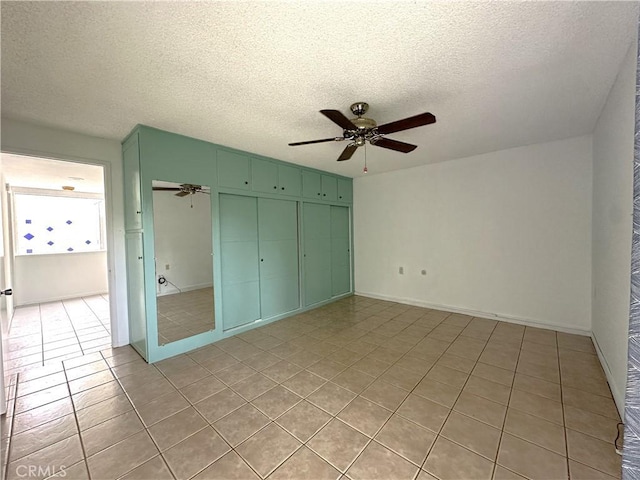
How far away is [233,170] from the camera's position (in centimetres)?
334

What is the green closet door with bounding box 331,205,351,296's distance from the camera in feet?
16.3

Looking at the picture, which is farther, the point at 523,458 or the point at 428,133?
the point at 428,133

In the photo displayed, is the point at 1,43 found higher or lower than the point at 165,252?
higher

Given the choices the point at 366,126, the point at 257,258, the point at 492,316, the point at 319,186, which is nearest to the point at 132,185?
the point at 257,258

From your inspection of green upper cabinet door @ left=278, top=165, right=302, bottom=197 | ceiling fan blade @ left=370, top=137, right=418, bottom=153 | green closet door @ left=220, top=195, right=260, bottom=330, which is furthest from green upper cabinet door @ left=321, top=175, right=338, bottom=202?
ceiling fan blade @ left=370, top=137, right=418, bottom=153

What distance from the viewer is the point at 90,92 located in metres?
1.98

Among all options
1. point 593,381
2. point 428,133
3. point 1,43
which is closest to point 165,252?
point 1,43

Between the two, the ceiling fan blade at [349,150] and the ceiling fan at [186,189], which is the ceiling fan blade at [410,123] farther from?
the ceiling fan at [186,189]

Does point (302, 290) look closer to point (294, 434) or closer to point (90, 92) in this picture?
point (294, 434)

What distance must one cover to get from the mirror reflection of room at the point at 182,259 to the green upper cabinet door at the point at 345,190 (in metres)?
2.65

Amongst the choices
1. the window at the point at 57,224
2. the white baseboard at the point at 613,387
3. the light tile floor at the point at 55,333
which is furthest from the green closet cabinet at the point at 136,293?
the white baseboard at the point at 613,387

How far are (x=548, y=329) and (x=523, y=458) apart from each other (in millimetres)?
2619

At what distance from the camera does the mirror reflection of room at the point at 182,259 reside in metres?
2.83

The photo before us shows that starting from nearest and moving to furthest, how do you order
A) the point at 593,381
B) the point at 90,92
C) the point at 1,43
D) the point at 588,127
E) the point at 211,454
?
1. the point at 1,43
2. the point at 211,454
3. the point at 90,92
4. the point at 593,381
5. the point at 588,127
